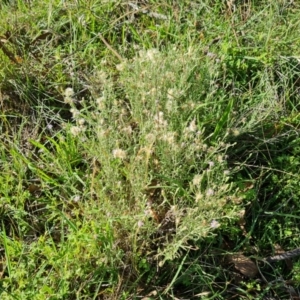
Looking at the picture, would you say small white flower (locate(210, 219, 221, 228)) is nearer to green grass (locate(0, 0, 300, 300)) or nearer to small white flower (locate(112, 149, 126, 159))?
green grass (locate(0, 0, 300, 300))

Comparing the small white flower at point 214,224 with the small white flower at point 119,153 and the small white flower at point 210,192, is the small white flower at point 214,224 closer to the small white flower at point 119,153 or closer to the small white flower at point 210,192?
the small white flower at point 210,192

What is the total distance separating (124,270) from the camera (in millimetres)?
1880

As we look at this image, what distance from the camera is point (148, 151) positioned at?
1828mm

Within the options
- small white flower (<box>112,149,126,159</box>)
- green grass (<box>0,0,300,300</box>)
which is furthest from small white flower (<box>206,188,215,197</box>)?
small white flower (<box>112,149,126,159</box>)

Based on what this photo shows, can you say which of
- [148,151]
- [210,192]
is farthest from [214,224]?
[148,151]

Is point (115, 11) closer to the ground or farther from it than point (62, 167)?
farther from it

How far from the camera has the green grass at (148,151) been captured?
188 cm

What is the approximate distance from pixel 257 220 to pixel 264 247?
0.36 feet

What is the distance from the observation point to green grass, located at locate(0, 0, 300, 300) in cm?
188

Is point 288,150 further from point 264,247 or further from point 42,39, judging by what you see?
point 42,39

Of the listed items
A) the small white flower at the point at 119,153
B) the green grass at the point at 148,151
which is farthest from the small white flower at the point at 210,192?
the small white flower at the point at 119,153

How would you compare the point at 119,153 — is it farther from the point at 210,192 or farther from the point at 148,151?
the point at 210,192

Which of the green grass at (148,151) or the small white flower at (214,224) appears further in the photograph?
the green grass at (148,151)

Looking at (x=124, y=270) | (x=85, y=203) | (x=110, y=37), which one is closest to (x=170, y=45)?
(x=110, y=37)
